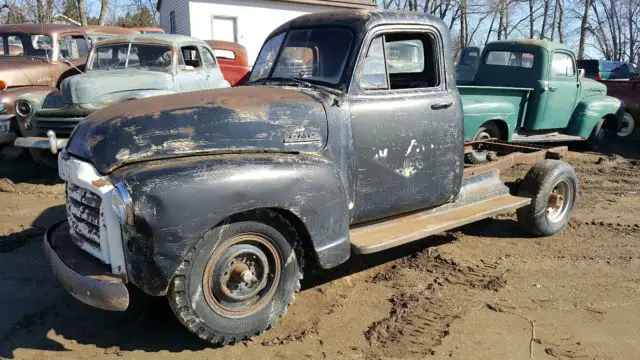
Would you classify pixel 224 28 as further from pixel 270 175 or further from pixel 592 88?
pixel 270 175

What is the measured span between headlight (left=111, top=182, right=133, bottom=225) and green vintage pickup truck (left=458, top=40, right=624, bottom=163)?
20.3 feet

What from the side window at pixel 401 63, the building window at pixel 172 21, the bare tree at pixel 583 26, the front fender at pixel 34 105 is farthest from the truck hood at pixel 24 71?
the bare tree at pixel 583 26

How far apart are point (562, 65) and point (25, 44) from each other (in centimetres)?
932

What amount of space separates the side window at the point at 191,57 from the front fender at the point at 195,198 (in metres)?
5.58

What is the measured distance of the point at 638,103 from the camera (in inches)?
449

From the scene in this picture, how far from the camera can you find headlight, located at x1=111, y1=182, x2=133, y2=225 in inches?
112

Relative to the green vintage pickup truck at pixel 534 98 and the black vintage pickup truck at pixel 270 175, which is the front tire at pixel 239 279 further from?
the green vintage pickup truck at pixel 534 98

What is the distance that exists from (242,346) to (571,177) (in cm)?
384

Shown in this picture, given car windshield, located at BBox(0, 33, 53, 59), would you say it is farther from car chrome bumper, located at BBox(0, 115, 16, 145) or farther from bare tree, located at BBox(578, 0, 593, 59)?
bare tree, located at BBox(578, 0, 593, 59)

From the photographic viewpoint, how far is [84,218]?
3.28 metres

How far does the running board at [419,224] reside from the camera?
12.7 ft

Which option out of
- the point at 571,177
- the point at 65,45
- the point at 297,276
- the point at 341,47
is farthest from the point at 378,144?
the point at 65,45

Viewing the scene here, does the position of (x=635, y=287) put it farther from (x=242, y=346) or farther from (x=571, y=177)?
(x=242, y=346)

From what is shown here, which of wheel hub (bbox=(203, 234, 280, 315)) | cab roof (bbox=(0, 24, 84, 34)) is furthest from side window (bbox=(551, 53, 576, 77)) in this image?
cab roof (bbox=(0, 24, 84, 34))
